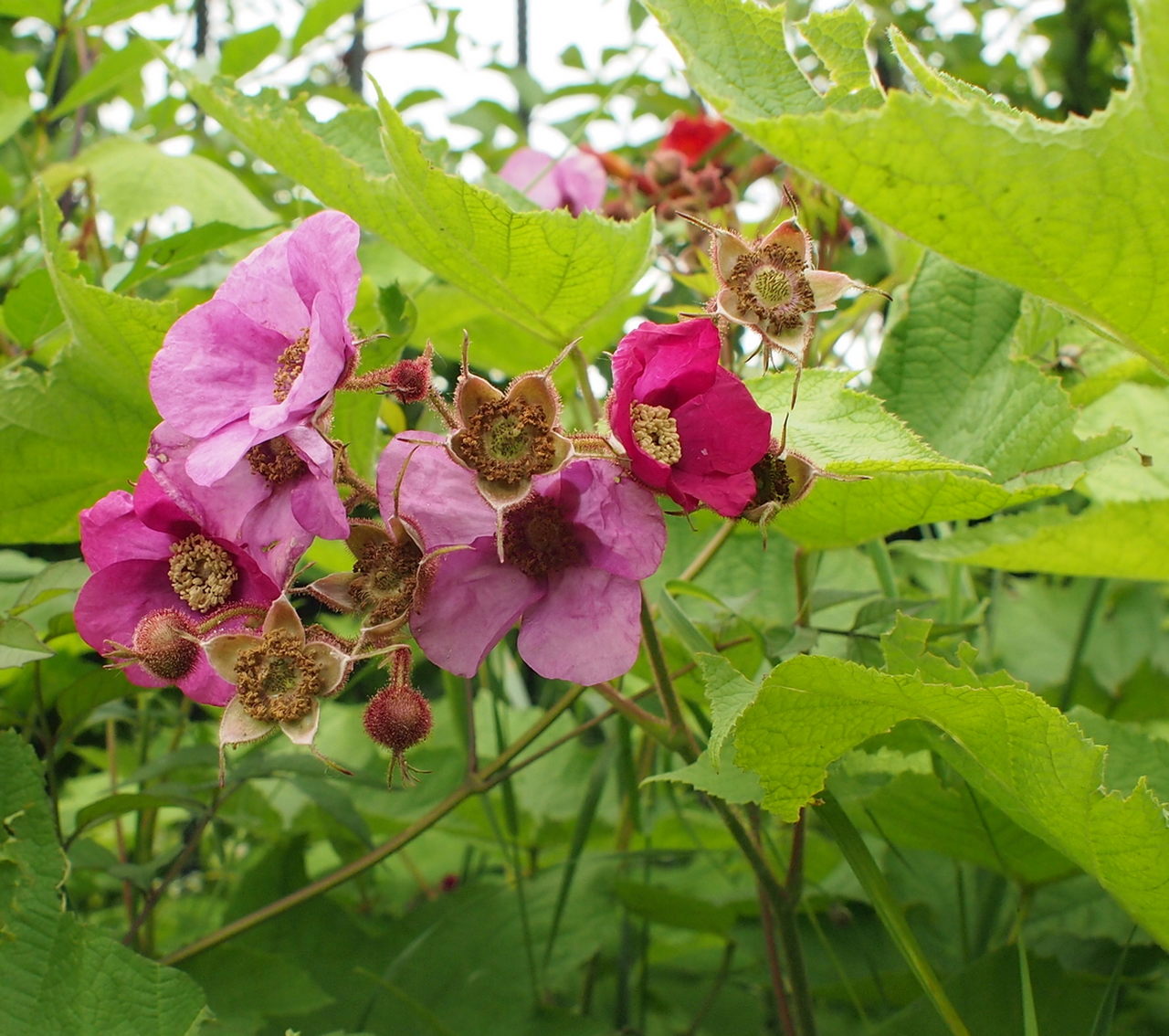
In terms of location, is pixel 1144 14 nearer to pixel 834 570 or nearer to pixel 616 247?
pixel 616 247

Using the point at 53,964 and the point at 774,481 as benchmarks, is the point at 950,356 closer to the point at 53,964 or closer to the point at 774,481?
the point at 774,481

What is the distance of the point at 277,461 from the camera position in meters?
0.62

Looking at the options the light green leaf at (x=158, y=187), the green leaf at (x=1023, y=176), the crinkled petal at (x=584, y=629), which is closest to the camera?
the green leaf at (x=1023, y=176)

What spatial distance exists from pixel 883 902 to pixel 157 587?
48 centimetres

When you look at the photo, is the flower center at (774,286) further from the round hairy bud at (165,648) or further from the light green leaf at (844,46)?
the round hairy bud at (165,648)

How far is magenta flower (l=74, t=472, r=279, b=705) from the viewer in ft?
1.95

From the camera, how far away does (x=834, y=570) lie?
1.29m

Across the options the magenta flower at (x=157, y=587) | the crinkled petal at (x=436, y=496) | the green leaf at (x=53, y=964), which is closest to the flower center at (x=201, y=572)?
the magenta flower at (x=157, y=587)

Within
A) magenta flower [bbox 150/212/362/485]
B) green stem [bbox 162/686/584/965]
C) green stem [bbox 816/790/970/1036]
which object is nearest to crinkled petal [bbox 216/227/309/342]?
magenta flower [bbox 150/212/362/485]

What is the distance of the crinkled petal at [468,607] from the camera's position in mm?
612

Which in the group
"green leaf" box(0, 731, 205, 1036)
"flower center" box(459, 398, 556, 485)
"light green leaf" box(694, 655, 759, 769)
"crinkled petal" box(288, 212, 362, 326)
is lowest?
"green leaf" box(0, 731, 205, 1036)

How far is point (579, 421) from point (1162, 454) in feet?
1.99

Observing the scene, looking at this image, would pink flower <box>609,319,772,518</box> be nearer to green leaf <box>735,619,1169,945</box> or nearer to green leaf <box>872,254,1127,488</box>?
green leaf <box>735,619,1169,945</box>

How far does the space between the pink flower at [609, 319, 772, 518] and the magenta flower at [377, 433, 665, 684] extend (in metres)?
0.03
